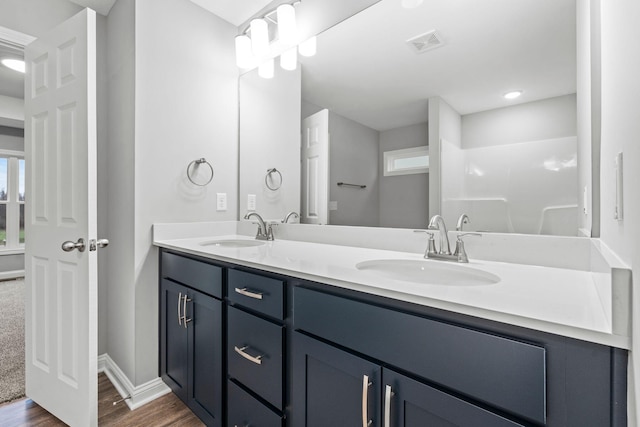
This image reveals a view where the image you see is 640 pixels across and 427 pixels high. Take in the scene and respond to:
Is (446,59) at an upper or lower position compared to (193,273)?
upper

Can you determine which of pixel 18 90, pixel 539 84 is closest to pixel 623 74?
pixel 539 84

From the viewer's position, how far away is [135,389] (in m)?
1.69

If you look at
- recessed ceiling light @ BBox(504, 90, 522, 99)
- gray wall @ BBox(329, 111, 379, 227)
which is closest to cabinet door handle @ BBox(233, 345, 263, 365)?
gray wall @ BBox(329, 111, 379, 227)

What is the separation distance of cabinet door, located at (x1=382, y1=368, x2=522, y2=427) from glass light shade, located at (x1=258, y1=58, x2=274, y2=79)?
1904 millimetres

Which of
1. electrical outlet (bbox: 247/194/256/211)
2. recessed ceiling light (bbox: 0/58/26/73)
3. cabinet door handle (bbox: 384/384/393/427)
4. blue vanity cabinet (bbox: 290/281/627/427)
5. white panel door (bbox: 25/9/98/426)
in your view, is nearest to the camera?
blue vanity cabinet (bbox: 290/281/627/427)

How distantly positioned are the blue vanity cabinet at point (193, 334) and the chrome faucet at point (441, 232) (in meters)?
0.92

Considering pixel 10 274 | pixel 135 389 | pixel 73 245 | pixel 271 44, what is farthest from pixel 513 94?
pixel 10 274

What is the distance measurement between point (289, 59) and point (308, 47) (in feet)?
0.58

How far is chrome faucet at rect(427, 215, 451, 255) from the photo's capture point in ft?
Answer: 3.91

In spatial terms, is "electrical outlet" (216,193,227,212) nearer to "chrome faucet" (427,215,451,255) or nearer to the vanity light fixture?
the vanity light fixture

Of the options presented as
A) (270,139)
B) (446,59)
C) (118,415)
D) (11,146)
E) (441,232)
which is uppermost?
(11,146)

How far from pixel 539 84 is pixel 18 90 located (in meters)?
5.27

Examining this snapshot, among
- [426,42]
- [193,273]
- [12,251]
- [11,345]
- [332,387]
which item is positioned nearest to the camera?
[332,387]

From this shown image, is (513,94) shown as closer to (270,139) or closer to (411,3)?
(411,3)
